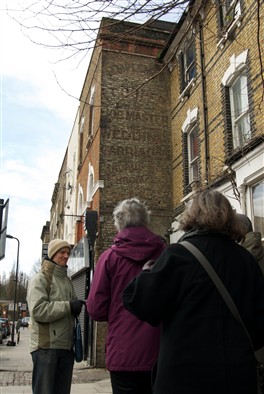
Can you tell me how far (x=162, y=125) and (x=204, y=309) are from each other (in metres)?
12.2

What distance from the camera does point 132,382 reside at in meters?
2.93

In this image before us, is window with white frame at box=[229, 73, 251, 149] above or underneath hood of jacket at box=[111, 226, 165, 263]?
above

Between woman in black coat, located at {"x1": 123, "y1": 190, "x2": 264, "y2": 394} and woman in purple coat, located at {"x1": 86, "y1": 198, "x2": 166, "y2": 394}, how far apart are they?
25.5 inches

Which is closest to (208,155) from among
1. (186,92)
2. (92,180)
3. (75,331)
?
(186,92)

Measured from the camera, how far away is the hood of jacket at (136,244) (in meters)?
3.15

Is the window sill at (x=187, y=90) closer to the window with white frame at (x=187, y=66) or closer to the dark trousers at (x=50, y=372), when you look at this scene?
the window with white frame at (x=187, y=66)

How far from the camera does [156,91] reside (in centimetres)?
1431

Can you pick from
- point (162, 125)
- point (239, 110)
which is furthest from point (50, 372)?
point (162, 125)

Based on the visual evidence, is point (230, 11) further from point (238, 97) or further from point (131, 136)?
point (131, 136)

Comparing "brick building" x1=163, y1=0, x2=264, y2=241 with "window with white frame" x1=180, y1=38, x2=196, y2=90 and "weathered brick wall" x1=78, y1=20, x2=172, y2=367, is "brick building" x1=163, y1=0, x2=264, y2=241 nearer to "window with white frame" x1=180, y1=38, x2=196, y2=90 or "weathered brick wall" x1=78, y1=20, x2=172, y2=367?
"window with white frame" x1=180, y1=38, x2=196, y2=90

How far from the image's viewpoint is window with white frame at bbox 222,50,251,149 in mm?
9258

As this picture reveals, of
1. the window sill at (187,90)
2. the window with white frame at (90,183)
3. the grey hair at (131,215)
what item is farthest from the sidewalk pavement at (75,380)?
the window sill at (187,90)

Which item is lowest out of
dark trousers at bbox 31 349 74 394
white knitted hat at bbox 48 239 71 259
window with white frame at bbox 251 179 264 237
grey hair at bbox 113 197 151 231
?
dark trousers at bbox 31 349 74 394

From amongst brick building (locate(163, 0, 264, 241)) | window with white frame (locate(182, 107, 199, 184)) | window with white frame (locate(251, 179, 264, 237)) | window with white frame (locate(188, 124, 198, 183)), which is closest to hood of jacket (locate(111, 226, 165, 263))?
brick building (locate(163, 0, 264, 241))
